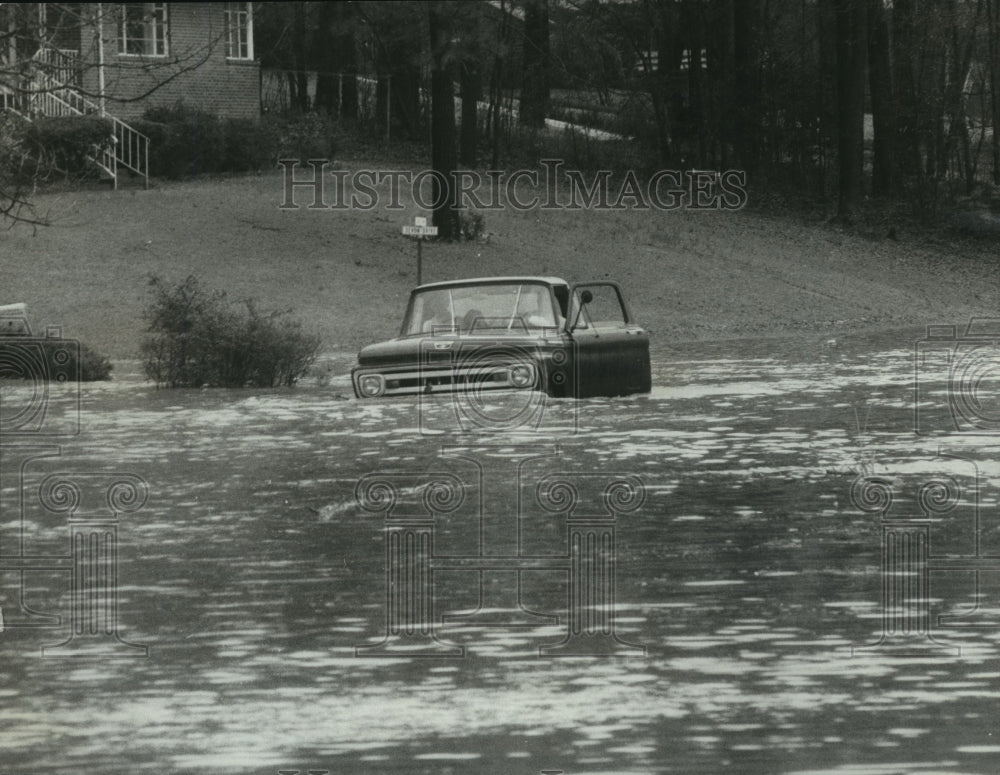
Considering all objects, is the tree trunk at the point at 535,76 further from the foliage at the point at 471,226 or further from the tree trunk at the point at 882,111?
the foliage at the point at 471,226

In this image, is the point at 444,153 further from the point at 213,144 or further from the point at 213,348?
the point at 213,348

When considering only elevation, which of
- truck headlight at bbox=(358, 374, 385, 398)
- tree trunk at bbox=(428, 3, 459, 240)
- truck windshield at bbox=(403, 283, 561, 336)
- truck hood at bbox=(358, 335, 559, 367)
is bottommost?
truck headlight at bbox=(358, 374, 385, 398)

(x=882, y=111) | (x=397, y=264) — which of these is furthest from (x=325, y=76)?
(x=397, y=264)

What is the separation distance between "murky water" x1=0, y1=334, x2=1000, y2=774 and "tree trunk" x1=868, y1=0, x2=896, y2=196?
113 feet

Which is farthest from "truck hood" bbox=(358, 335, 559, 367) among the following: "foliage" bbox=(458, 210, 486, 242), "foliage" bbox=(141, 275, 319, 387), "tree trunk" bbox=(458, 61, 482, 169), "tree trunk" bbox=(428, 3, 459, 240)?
"tree trunk" bbox=(458, 61, 482, 169)

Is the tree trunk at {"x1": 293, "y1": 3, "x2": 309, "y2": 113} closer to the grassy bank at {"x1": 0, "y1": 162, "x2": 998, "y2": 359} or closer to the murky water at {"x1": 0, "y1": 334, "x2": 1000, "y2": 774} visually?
the grassy bank at {"x1": 0, "y1": 162, "x2": 998, "y2": 359}

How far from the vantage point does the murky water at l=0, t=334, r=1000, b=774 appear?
21.7ft

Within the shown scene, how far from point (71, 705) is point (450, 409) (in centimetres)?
1074

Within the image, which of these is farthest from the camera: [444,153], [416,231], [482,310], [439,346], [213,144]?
[213,144]

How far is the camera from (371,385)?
18.0 metres

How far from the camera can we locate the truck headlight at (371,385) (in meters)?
18.0

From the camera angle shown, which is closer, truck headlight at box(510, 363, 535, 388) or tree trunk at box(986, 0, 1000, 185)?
truck headlight at box(510, 363, 535, 388)

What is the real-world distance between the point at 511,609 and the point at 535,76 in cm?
4659

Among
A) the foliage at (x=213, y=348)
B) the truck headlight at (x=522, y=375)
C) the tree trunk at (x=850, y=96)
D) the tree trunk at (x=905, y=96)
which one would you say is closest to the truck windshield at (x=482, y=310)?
the truck headlight at (x=522, y=375)
